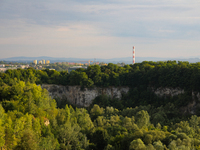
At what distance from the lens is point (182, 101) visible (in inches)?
2349

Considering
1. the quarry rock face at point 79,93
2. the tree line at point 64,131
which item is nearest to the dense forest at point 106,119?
the tree line at point 64,131

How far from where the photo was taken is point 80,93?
77.2m

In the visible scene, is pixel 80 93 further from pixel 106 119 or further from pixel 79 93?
pixel 106 119

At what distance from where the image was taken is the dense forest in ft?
107

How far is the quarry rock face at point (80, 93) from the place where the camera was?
76.4 m

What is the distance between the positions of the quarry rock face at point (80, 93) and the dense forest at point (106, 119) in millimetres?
1580

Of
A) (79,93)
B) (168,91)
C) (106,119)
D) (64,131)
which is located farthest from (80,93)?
(64,131)

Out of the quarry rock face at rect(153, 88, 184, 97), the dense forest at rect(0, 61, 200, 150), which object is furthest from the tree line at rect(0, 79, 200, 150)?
the quarry rock face at rect(153, 88, 184, 97)

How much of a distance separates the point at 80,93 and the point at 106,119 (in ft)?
89.0

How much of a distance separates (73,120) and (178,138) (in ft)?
63.7

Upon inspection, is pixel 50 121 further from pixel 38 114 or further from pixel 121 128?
pixel 121 128

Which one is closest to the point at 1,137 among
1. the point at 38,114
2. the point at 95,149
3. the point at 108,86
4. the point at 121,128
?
the point at 38,114

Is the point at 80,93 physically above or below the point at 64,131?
above

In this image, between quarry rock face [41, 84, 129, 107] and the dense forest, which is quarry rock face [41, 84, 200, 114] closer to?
quarry rock face [41, 84, 129, 107]
